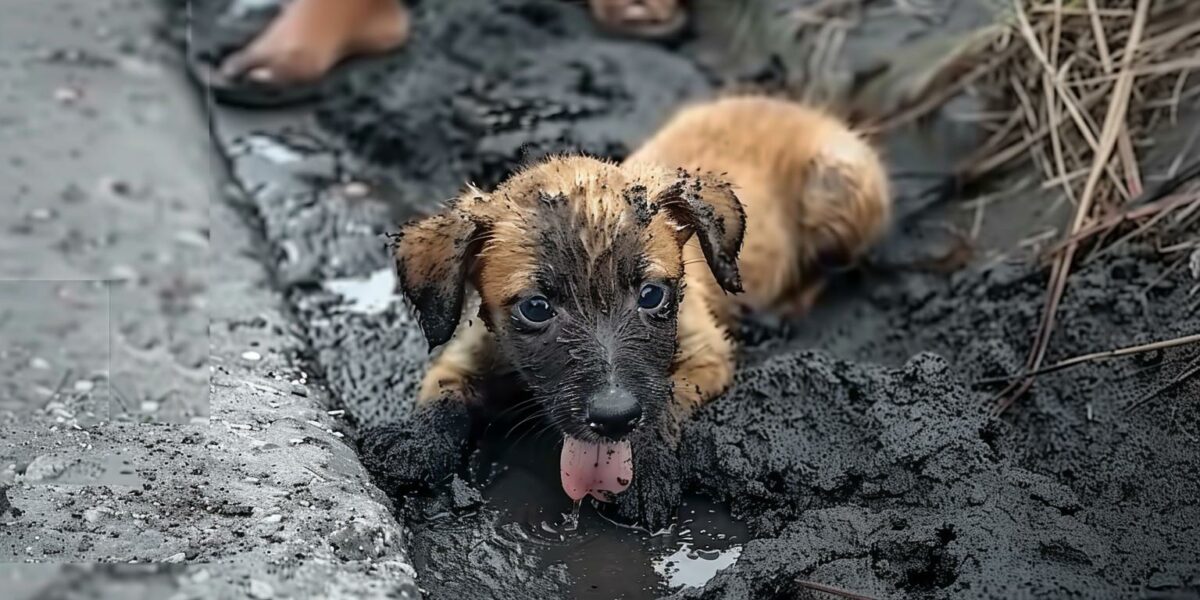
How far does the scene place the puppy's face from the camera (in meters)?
4.20

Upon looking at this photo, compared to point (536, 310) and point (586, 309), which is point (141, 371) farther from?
point (586, 309)

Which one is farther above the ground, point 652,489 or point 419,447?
point 652,489

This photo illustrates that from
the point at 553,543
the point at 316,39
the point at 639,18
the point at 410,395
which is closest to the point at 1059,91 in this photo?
the point at 639,18

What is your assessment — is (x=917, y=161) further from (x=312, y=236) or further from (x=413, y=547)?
(x=413, y=547)

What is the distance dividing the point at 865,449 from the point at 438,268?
1533 mm

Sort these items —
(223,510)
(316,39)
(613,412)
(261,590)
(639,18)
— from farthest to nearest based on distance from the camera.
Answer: (639,18) < (316,39) < (613,412) < (223,510) < (261,590)

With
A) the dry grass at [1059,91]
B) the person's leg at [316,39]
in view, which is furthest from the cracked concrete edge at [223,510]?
the person's leg at [316,39]

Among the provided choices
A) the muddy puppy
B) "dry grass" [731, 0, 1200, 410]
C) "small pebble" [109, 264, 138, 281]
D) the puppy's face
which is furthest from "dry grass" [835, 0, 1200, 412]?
"small pebble" [109, 264, 138, 281]

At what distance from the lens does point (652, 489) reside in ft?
14.5

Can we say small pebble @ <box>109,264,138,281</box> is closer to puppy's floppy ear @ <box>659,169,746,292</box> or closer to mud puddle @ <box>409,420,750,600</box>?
mud puddle @ <box>409,420,750,600</box>

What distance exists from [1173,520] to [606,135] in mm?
3853

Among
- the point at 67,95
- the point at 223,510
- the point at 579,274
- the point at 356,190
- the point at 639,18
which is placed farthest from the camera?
the point at 639,18

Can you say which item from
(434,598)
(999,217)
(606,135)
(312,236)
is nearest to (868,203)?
(999,217)

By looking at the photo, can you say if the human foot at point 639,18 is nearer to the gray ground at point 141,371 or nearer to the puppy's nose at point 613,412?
the gray ground at point 141,371
